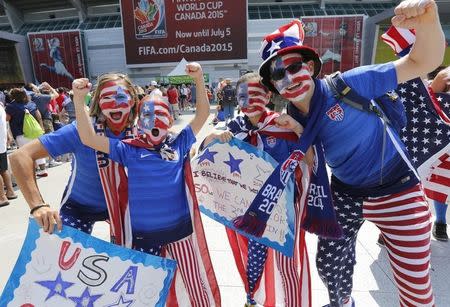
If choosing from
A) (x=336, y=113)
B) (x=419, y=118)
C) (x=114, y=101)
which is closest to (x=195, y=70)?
(x=114, y=101)

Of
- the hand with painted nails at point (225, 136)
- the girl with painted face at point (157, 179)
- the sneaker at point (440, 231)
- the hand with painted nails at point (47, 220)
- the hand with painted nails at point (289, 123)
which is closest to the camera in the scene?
the hand with painted nails at point (47, 220)

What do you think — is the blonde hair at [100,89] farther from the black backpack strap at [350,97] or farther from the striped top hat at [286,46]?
the black backpack strap at [350,97]

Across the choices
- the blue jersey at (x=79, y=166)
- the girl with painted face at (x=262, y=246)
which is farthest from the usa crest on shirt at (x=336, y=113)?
the blue jersey at (x=79, y=166)

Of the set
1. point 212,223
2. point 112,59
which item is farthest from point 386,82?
point 112,59

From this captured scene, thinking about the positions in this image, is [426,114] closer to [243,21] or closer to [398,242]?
[398,242]

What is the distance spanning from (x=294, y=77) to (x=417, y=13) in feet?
1.92

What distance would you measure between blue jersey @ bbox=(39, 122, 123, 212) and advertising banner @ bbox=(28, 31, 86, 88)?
30.5 meters

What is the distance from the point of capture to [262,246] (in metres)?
2.42

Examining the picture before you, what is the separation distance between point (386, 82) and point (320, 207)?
72 cm

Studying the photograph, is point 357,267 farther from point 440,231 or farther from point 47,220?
point 47,220

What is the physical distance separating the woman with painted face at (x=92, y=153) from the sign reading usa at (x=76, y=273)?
0.36 m

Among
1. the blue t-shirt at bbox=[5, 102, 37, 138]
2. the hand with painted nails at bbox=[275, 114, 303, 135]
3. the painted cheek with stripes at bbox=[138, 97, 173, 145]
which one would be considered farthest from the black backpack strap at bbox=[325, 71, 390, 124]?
the blue t-shirt at bbox=[5, 102, 37, 138]

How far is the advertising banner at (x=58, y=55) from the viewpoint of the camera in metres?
29.5

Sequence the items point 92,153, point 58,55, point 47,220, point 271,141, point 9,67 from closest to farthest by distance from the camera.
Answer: point 47,220 → point 92,153 → point 271,141 → point 58,55 → point 9,67
